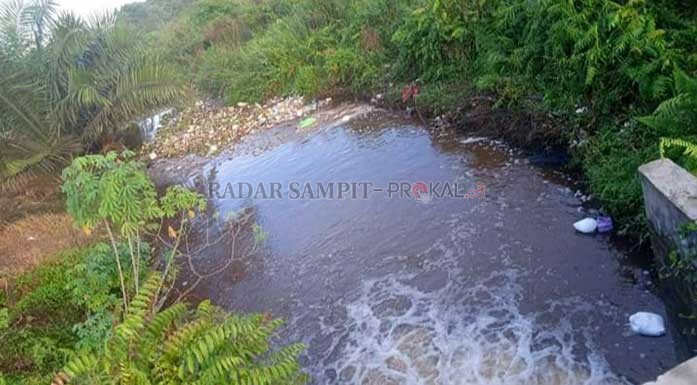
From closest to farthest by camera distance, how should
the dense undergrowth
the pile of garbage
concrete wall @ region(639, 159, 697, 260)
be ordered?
concrete wall @ region(639, 159, 697, 260), the dense undergrowth, the pile of garbage

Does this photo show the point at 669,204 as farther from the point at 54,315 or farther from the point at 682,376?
the point at 54,315

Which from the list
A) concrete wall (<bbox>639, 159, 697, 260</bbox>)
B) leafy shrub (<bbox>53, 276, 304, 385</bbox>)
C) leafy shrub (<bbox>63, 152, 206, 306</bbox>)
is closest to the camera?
leafy shrub (<bbox>53, 276, 304, 385</bbox>)

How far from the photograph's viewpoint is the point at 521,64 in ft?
22.1

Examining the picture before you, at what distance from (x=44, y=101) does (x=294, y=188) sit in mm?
4502

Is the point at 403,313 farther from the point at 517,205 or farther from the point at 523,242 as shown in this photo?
the point at 517,205

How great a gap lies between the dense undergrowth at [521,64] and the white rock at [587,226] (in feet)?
0.68

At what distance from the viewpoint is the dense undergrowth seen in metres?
4.71

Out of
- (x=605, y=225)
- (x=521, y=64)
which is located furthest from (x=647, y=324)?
(x=521, y=64)

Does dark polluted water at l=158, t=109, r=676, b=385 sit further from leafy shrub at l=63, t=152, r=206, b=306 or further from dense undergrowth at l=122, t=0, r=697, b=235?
leafy shrub at l=63, t=152, r=206, b=306

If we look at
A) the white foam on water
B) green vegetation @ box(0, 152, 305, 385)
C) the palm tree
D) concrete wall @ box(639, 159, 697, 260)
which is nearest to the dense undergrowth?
concrete wall @ box(639, 159, 697, 260)

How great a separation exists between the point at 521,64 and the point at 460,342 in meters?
4.30

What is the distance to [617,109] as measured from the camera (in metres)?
5.38

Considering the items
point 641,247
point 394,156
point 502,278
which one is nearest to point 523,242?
point 502,278

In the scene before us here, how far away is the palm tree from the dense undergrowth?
3047 millimetres
